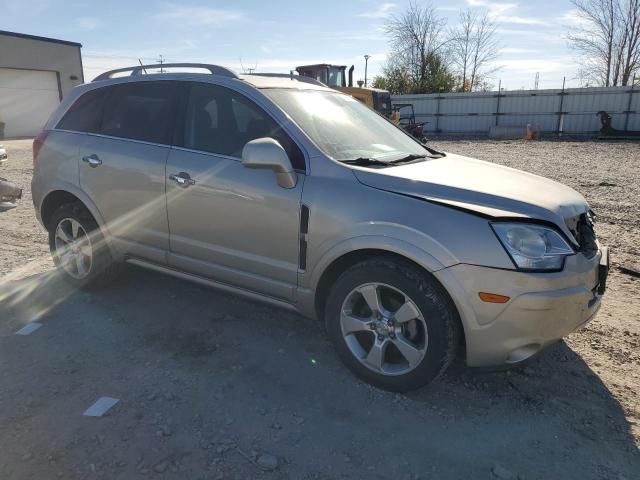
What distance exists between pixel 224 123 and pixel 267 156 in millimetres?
808

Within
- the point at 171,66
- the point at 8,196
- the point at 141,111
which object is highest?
the point at 171,66

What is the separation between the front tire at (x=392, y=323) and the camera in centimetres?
272

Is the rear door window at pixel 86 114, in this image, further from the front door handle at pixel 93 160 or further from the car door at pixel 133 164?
the front door handle at pixel 93 160

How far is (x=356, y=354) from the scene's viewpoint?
3072mm

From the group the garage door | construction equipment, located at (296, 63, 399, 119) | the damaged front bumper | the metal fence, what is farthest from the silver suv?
the garage door

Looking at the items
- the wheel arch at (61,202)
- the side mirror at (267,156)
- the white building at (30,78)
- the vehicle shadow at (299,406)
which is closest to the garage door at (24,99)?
the white building at (30,78)

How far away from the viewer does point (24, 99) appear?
3108cm

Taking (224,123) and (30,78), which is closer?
(224,123)

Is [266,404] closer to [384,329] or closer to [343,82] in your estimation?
[384,329]

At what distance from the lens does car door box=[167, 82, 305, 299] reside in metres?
3.21

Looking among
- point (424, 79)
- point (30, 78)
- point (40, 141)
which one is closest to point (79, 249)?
point (40, 141)

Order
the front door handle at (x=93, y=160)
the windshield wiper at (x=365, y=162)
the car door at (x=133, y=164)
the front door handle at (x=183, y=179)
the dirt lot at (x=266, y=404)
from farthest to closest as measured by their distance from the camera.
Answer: the front door handle at (x=93, y=160) < the car door at (x=133, y=164) < the front door handle at (x=183, y=179) < the windshield wiper at (x=365, y=162) < the dirt lot at (x=266, y=404)

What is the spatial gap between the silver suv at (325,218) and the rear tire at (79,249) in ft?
0.06

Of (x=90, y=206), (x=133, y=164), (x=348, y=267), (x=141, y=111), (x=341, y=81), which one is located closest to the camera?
(x=348, y=267)
